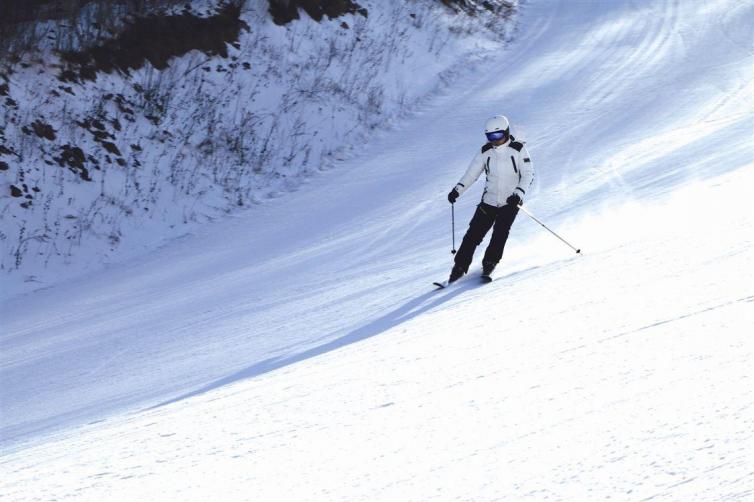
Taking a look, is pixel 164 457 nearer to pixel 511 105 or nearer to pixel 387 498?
pixel 387 498

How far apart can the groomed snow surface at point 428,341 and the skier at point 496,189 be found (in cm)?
26

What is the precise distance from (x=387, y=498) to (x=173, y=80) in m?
12.3

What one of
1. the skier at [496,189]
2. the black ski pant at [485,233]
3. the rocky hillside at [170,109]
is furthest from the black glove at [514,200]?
the rocky hillside at [170,109]

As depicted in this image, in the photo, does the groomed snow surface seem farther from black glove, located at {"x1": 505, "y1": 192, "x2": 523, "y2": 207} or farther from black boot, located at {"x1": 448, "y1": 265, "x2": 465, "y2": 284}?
black glove, located at {"x1": 505, "y1": 192, "x2": 523, "y2": 207}

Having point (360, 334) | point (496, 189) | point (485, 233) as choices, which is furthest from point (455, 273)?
point (360, 334)

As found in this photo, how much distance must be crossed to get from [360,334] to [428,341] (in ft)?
3.32

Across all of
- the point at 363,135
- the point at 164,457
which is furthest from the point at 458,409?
the point at 363,135

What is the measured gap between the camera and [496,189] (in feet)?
29.9

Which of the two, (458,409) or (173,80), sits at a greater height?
(173,80)

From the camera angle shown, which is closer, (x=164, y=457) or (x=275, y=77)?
(x=164, y=457)

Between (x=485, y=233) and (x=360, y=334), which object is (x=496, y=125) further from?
(x=360, y=334)

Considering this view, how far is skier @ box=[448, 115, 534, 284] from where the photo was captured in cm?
892

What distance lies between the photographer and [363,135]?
15938mm

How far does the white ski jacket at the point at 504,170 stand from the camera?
8969 millimetres
